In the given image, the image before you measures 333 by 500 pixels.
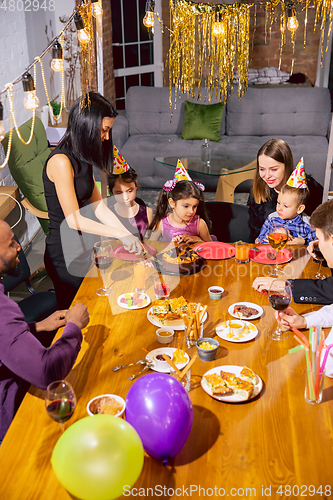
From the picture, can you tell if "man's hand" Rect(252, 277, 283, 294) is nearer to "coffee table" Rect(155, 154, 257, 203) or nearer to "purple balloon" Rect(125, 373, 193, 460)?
"purple balloon" Rect(125, 373, 193, 460)

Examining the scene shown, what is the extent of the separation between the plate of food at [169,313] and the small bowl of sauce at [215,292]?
0.41 feet

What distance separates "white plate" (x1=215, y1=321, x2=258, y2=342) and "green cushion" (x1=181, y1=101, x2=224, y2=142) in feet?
12.7

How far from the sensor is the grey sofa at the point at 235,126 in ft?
16.1

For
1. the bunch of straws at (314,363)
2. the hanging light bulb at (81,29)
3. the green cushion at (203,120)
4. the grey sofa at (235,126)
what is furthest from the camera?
the green cushion at (203,120)

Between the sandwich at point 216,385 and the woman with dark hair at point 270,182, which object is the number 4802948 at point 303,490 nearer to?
the sandwich at point 216,385

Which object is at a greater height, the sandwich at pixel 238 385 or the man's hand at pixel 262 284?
the man's hand at pixel 262 284

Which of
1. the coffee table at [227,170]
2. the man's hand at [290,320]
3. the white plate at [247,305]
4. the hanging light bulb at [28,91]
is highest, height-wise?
the hanging light bulb at [28,91]

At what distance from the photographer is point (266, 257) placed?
2.12 metres

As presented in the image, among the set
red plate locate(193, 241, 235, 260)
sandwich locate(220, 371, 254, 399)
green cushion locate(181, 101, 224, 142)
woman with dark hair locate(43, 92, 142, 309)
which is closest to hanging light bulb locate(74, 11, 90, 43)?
woman with dark hair locate(43, 92, 142, 309)

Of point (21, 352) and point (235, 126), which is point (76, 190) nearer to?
point (21, 352)

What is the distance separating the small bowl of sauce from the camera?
1.77 metres

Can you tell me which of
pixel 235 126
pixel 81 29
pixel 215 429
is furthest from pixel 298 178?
pixel 235 126

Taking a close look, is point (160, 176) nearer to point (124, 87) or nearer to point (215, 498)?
point (124, 87)

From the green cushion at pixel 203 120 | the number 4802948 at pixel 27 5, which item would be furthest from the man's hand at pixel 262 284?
the green cushion at pixel 203 120
